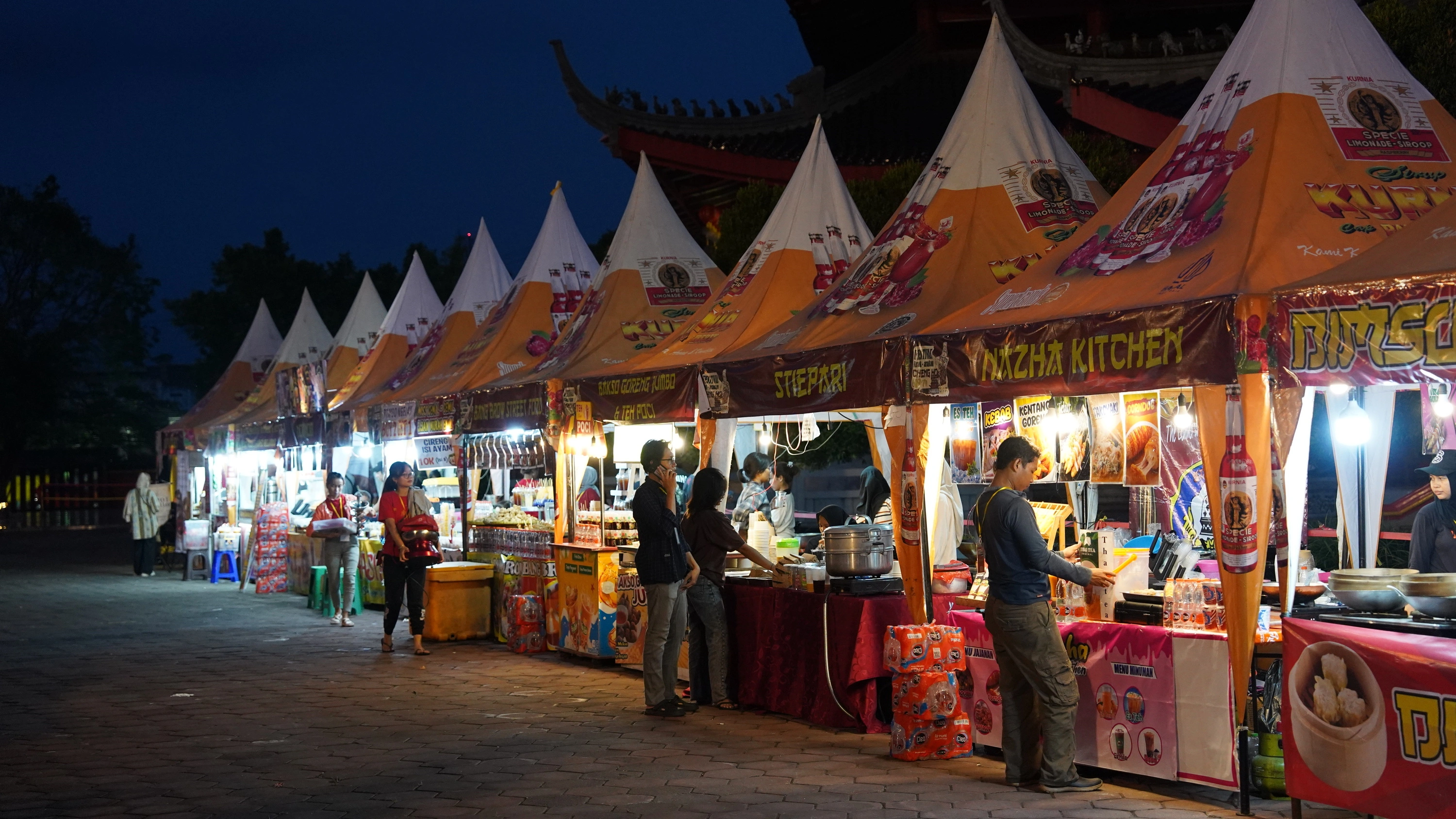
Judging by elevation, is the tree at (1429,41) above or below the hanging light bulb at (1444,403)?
above

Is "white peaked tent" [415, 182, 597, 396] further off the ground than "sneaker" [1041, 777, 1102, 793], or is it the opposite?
"white peaked tent" [415, 182, 597, 396]

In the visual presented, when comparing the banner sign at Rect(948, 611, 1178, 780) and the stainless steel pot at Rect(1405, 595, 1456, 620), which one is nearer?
the stainless steel pot at Rect(1405, 595, 1456, 620)

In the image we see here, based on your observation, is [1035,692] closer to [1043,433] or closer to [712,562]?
[1043,433]

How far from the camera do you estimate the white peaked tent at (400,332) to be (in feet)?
60.3

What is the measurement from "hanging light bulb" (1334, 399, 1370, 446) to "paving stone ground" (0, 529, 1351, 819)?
2.65 meters

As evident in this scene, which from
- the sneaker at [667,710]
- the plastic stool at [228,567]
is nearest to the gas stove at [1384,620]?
the sneaker at [667,710]

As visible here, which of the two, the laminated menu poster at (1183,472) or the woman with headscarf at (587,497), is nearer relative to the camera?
the laminated menu poster at (1183,472)

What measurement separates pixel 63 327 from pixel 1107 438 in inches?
1363

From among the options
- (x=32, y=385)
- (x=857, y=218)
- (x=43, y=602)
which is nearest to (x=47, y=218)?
(x=32, y=385)

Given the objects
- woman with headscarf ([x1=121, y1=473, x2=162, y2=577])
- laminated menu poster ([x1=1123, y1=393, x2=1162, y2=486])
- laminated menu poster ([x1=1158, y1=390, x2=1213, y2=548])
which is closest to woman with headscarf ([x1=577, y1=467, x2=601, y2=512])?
laminated menu poster ([x1=1123, y1=393, x2=1162, y2=486])

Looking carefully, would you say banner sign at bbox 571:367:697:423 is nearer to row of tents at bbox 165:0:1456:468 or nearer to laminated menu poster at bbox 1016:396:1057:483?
row of tents at bbox 165:0:1456:468

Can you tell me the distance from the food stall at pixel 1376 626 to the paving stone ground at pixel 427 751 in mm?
626

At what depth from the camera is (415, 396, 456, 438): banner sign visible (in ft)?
43.9

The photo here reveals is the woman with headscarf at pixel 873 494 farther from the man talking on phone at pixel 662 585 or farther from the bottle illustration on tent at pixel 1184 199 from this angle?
the bottle illustration on tent at pixel 1184 199
